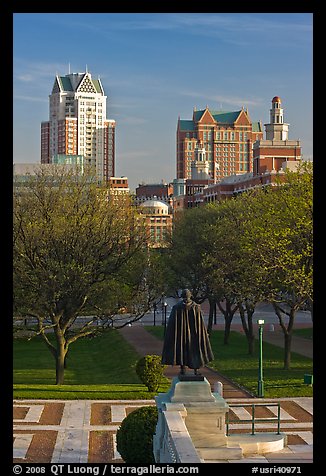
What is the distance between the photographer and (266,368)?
35656mm

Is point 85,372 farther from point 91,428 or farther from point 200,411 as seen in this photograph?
point 200,411

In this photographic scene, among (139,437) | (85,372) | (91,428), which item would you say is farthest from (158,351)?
(139,437)

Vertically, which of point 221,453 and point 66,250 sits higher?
point 66,250

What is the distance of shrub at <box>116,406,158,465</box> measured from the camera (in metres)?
18.5

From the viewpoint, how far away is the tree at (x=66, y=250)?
3183 centimetres

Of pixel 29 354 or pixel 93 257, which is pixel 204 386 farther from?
pixel 29 354

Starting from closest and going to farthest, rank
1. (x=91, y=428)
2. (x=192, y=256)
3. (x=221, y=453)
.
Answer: (x=221, y=453) < (x=91, y=428) < (x=192, y=256)

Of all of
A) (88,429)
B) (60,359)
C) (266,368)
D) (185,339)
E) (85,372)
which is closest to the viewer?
(185,339)

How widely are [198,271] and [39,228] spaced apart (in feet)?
61.5

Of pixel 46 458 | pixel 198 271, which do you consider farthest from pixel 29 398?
pixel 198 271

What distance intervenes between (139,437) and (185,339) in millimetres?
2696

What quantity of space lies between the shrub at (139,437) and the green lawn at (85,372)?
990 cm

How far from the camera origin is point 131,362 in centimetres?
3950

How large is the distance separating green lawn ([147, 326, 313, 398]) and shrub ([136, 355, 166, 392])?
3.67 metres
